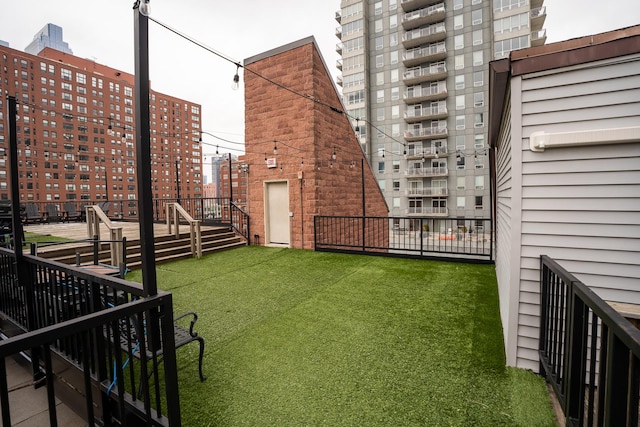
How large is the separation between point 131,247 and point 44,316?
510 centimetres

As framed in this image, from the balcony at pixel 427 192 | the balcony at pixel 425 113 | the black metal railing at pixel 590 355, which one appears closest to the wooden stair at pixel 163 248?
the black metal railing at pixel 590 355

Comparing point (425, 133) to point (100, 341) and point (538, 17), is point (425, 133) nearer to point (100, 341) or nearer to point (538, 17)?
point (538, 17)

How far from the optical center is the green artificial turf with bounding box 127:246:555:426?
2.16m

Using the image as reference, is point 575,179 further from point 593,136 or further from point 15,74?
point 15,74

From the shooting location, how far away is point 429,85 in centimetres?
3114

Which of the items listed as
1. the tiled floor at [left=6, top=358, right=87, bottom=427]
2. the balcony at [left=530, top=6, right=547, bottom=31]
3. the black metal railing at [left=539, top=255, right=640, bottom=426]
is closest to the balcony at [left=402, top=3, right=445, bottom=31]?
the balcony at [left=530, top=6, right=547, bottom=31]

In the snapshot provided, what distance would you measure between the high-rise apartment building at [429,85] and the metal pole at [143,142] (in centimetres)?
2722

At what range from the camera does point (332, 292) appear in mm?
4930

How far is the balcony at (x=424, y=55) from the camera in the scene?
29.9 m

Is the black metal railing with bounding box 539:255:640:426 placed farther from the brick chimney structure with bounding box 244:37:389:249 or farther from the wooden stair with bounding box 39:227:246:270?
the brick chimney structure with bounding box 244:37:389:249

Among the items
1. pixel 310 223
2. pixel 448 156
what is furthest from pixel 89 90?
pixel 310 223

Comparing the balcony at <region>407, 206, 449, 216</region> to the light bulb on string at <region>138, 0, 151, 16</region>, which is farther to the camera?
the balcony at <region>407, 206, 449, 216</region>

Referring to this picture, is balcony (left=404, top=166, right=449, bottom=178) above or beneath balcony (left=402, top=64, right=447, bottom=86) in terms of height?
beneath

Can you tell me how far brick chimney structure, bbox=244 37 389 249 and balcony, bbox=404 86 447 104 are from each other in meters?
24.4
